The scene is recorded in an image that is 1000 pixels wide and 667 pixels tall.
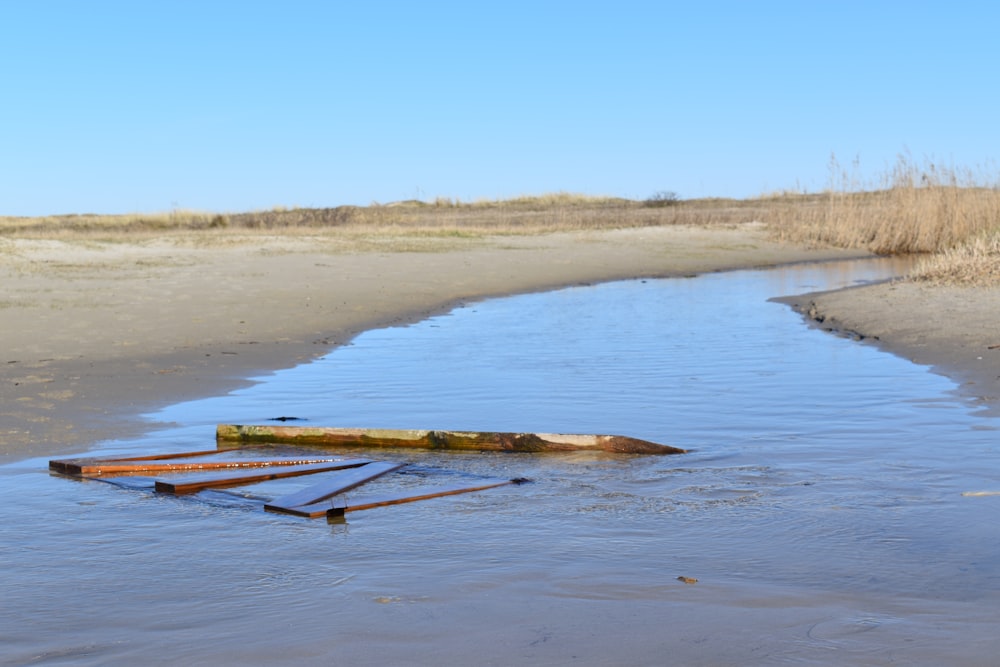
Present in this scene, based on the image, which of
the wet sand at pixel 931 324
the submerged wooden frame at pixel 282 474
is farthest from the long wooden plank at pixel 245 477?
the wet sand at pixel 931 324

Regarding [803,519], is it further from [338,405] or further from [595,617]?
[338,405]

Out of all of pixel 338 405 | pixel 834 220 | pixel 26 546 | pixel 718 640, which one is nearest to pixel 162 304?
pixel 338 405

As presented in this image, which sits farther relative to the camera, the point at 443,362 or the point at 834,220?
the point at 834,220

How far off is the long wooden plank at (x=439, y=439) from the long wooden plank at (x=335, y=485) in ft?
1.37

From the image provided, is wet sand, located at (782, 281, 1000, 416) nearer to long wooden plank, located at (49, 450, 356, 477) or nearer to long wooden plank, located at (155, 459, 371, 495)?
long wooden plank, located at (155, 459, 371, 495)

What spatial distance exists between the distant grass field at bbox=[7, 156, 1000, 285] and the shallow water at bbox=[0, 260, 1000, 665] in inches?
338

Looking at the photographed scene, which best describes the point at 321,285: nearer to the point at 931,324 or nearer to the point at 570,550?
the point at 931,324

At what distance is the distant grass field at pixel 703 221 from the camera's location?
77.4ft

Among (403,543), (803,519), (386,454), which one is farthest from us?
(386,454)

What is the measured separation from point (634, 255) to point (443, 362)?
16.6 meters

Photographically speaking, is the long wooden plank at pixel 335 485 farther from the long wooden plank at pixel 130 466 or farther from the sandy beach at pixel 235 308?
the sandy beach at pixel 235 308

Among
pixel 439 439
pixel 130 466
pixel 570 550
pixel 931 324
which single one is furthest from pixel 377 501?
pixel 931 324

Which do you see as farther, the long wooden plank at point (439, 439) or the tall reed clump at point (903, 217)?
the tall reed clump at point (903, 217)

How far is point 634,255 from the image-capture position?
26031 millimetres
